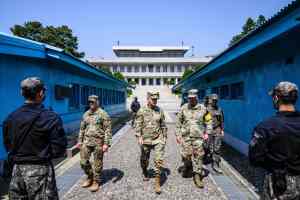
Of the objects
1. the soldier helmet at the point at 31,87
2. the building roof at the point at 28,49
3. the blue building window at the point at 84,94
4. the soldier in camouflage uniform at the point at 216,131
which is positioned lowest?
the soldier in camouflage uniform at the point at 216,131

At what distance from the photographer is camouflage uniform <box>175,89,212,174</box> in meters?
6.68

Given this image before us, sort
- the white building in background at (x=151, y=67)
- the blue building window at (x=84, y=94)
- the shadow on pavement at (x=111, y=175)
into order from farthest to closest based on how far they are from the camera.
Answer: the white building in background at (x=151, y=67) → the blue building window at (x=84, y=94) → the shadow on pavement at (x=111, y=175)

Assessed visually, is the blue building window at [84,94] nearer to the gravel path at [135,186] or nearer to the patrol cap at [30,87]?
the gravel path at [135,186]

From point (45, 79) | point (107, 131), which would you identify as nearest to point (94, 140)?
point (107, 131)

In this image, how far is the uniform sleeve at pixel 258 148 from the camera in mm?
2959

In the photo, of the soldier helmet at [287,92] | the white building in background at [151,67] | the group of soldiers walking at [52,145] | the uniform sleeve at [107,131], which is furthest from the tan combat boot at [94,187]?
the white building in background at [151,67]

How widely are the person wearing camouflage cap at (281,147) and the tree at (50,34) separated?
47.9 m

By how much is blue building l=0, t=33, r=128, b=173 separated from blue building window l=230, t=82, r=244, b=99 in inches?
250

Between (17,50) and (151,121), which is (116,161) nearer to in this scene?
(151,121)

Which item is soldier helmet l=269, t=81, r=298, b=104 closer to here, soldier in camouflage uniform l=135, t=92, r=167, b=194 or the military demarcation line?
the military demarcation line

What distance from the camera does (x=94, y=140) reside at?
637cm

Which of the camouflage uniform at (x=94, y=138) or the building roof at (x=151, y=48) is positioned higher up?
the building roof at (x=151, y=48)

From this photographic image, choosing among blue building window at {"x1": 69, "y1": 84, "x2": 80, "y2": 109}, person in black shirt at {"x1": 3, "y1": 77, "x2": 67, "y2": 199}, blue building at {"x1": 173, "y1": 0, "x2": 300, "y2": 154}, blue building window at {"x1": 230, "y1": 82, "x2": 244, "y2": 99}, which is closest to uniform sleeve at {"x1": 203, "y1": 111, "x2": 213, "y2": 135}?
blue building at {"x1": 173, "y1": 0, "x2": 300, "y2": 154}

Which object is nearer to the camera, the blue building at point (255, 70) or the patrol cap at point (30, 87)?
the patrol cap at point (30, 87)
